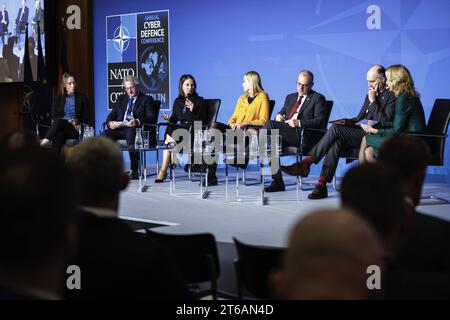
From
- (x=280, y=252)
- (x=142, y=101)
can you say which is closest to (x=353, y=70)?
(x=142, y=101)

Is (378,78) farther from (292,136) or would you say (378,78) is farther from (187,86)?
(187,86)

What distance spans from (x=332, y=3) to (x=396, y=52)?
3.59ft

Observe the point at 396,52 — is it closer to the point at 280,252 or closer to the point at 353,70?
the point at 353,70

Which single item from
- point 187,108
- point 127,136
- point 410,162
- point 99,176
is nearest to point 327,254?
point 99,176

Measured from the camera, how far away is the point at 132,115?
331 inches

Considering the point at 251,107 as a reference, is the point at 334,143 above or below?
below

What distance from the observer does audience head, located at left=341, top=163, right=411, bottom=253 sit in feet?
4.93

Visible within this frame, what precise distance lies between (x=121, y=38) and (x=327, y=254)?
32.7 ft

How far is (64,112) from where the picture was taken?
858 centimetres

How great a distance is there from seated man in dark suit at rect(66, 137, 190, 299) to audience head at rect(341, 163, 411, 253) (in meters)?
0.52

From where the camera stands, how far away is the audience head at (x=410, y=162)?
7.20 feet

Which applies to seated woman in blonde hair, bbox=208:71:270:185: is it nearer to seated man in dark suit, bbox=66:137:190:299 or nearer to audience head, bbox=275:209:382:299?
seated man in dark suit, bbox=66:137:190:299

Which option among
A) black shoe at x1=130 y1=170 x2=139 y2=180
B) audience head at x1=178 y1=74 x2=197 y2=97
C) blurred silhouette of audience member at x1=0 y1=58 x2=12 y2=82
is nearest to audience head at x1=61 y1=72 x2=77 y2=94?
black shoe at x1=130 y1=170 x2=139 y2=180

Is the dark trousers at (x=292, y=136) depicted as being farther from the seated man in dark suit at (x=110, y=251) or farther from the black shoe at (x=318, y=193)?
the seated man in dark suit at (x=110, y=251)
